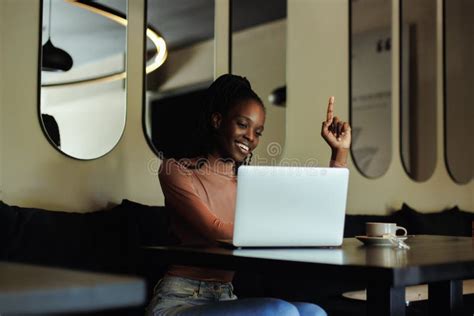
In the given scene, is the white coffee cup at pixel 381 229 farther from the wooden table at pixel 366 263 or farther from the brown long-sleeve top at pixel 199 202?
the brown long-sleeve top at pixel 199 202

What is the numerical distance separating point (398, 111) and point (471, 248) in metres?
2.36

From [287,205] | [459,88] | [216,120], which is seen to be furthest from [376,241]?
[459,88]

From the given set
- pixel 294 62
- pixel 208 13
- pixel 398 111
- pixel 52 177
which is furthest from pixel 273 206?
pixel 398 111

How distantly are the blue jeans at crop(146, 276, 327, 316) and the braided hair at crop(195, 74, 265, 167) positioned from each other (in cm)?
45

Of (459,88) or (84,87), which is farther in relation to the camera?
(459,88)

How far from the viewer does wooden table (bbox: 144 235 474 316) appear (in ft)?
4.37

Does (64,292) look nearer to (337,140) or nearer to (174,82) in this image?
(337,140)

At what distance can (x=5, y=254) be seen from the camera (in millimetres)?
2191

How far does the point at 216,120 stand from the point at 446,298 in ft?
2.80

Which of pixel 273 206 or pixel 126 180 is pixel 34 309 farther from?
pixel 126 180

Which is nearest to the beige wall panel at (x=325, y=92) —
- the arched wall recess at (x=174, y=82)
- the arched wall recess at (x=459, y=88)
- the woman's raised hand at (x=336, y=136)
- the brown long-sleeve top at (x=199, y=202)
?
the arched wall recess at (x=459, y=88)

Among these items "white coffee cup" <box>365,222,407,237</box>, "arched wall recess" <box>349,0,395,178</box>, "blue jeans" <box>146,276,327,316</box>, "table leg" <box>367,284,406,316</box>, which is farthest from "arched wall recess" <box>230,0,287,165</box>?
"table leg" <box>367,284,406,316</box>

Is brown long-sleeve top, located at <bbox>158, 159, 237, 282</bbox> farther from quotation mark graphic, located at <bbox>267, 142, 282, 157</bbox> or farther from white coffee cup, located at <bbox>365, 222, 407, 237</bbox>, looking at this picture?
quotation mark graphic, located at <bbox>267, 142, 282, 157</bbox>

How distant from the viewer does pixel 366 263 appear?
1.38 meters
